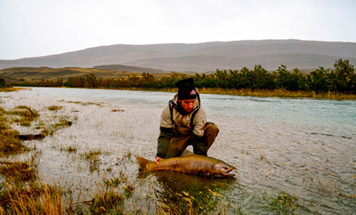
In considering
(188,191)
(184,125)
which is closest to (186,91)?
(184,125)

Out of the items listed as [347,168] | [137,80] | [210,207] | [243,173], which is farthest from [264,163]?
[137,80]

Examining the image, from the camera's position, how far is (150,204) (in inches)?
161

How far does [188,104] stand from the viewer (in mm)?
5195

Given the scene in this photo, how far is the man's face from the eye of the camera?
5.13m

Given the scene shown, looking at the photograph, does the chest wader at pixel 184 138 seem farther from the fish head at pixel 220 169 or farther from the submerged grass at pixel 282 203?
the submerged grass at pixel 282 203

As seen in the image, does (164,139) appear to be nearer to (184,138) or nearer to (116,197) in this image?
(184,138)

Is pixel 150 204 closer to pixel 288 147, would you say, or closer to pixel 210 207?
pixel 210 207

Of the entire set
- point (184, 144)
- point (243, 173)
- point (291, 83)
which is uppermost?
point (291, 83)

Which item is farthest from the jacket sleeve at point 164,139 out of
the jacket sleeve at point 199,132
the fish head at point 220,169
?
the fish head at point 220,169

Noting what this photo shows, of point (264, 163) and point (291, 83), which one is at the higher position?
point (291, 83)

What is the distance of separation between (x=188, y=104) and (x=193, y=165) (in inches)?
53.0

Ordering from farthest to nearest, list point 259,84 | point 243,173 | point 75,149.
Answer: point 259,84 → point 75,149 → point 243,173

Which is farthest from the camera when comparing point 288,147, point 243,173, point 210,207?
point 288,147

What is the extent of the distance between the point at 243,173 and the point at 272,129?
21.7ft
